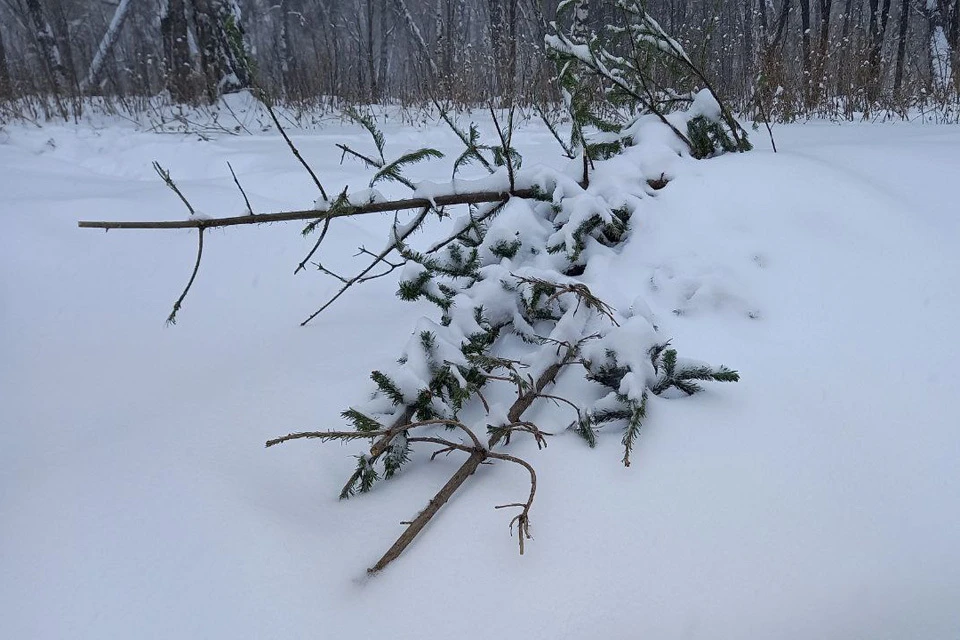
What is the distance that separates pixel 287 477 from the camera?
997 millimetres

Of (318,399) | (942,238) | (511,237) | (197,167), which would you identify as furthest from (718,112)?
(197,167)

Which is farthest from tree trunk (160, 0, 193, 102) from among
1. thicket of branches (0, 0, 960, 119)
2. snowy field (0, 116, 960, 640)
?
snowy field (0, 116, 960, 640)

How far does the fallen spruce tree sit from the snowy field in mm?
55

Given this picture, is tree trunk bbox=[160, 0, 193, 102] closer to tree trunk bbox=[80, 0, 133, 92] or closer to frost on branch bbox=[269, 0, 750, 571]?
tree trunk bbox=[80, 0, 133, 92]

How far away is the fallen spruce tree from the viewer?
39.2 inches

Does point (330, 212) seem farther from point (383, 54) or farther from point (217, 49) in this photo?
point (383, 54)

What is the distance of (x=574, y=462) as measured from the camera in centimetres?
96

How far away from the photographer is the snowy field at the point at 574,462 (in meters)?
0.77

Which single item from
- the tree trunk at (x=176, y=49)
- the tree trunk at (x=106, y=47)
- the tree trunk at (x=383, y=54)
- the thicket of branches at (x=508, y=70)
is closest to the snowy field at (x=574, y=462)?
the thicket of branches at (x=508, y=70)

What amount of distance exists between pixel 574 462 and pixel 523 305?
48 cm

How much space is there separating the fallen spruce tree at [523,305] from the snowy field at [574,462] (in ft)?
0.18

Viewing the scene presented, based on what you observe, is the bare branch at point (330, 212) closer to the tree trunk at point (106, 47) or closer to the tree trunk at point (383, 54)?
the tree trunk at point (383, 54)

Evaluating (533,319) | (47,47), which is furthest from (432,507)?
(47,47)

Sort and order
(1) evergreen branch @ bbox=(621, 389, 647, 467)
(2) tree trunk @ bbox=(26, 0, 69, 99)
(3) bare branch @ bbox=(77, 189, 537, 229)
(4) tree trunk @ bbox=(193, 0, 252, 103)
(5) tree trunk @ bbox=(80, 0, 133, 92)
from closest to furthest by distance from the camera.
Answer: (1) evergreen branch @ bbox=(621, 389, 647, 467) → (3) bare branch @ bbox=(77, 189, 537, 229) → (4) tree trunk @ bbox=(193, 0, 252, 103) → (5) tree trunk @ bbox=(80, 0, 133, 92) → (2) tree trunk @ bbox=(26, 0, 69, 99)
